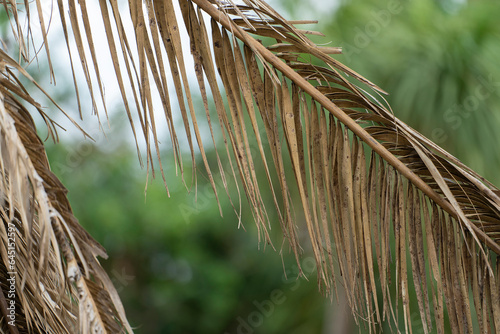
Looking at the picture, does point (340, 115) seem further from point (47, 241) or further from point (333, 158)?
point (47, 241)

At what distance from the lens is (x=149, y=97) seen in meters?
0.68

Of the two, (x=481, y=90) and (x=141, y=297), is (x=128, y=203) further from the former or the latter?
(x=481, y=90)

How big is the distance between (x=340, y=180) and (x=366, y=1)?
12.7ft

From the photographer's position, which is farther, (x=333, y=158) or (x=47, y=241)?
(x=333, y=158)

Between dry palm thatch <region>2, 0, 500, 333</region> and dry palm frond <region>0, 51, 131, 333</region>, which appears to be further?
dry palm thatch <region>2, 0, 500, 333</region>

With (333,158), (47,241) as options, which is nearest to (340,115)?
(333,158)

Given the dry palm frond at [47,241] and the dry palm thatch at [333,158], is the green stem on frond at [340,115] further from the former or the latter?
the dry palm frond at [47,241]

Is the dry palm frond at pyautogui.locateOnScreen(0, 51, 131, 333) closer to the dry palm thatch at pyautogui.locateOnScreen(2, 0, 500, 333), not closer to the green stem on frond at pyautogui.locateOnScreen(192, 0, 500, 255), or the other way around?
the dry palm thatch at pyautogui.locateOnScreen(2, 0, 500, 333)

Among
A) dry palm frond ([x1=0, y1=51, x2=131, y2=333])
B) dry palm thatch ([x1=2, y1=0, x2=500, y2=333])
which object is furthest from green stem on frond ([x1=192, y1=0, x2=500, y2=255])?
dry palm frond ([x1=0, y1=51, x2=131, y2=333])

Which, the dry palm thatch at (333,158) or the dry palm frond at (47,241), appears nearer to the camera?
the dry palm frond at (47,241)

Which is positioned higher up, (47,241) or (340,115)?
(340,115)

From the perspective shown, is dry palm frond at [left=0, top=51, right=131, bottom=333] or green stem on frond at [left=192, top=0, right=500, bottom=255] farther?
green stem on frond at [left=192, top=0, right=500, bottom=255]

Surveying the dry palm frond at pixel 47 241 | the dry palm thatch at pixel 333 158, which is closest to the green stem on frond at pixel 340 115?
the dry palm thatch at pixel 333 158

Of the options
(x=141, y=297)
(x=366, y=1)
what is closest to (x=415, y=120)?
(x=366, y=1)
